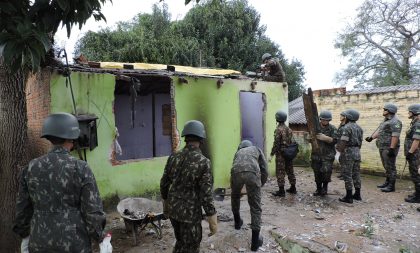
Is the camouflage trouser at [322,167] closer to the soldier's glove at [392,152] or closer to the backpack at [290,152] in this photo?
the backpack at [290,152]

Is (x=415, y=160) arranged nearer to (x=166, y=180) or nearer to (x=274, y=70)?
(x=274, y=70)

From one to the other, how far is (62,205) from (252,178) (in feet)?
10.0

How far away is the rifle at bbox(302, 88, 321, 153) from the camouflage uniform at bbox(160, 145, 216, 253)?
432 centimetres

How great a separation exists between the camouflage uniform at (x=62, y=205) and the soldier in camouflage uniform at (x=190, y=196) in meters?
1.19

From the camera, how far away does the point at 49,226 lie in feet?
8.29

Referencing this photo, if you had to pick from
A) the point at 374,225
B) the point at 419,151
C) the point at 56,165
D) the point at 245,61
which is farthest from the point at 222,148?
the point at 245,61

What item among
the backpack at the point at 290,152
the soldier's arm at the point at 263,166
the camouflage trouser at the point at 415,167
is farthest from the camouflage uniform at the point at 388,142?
the soldier's arm at the point at 263,166

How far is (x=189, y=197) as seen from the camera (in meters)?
3.69

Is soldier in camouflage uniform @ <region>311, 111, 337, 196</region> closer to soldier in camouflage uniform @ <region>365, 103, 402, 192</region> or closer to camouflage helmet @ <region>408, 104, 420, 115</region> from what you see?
soldier in camouflage uniform @ <region>365, 103, 402, 192</region>

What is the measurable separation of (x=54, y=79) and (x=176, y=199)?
3.71 meters

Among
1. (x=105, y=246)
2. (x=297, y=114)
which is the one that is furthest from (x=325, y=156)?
(x=297, y=114)

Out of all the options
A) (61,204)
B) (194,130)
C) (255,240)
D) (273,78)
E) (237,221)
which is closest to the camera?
(61,204)

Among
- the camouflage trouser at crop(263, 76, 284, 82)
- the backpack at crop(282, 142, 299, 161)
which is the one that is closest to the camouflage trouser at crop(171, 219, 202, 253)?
the backpack at crop(282, 142, 299, 161)

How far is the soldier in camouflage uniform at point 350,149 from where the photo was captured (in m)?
7.28
